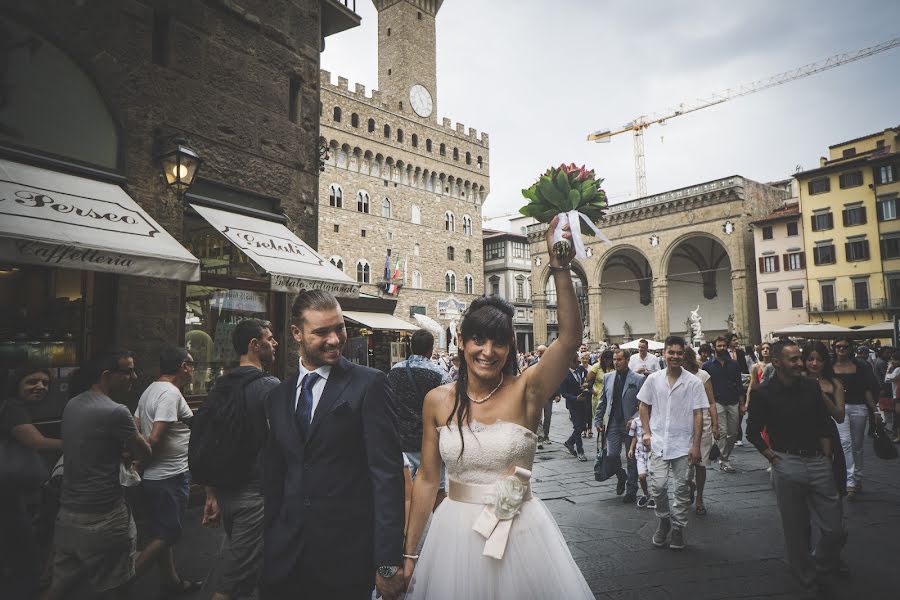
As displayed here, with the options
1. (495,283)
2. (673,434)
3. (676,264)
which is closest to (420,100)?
(495,283)

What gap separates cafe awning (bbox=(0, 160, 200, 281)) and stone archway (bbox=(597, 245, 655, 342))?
37429 millimetres

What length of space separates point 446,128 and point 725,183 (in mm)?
19706

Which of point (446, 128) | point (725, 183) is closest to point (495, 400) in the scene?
point (725, 183)

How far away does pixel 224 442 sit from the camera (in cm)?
265

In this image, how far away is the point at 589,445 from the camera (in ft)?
30.8

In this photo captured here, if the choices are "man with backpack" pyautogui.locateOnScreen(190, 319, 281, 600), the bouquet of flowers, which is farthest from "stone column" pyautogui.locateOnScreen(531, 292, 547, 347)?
the bouquet of flowers

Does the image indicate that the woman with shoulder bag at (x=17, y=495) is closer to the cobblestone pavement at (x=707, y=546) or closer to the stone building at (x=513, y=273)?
the cobblestone pavement at (x=707, y=546)

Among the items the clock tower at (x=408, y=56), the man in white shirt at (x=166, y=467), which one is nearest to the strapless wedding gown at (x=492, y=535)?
the man in white shirt at (x=166, y=467)

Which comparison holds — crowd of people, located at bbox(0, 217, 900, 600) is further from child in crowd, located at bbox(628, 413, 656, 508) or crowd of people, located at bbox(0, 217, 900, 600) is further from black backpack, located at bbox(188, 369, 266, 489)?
Result: child in crowd, located at bbox(628, 413, 656, 508)

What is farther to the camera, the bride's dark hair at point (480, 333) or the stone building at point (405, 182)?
the stone building at point (405, 182)

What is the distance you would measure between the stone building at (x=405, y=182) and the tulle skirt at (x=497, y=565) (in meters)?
31.9

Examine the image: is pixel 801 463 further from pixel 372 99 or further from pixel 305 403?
pixel 372 99

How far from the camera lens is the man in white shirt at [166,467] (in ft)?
11.3

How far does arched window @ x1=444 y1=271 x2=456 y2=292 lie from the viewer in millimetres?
39594
